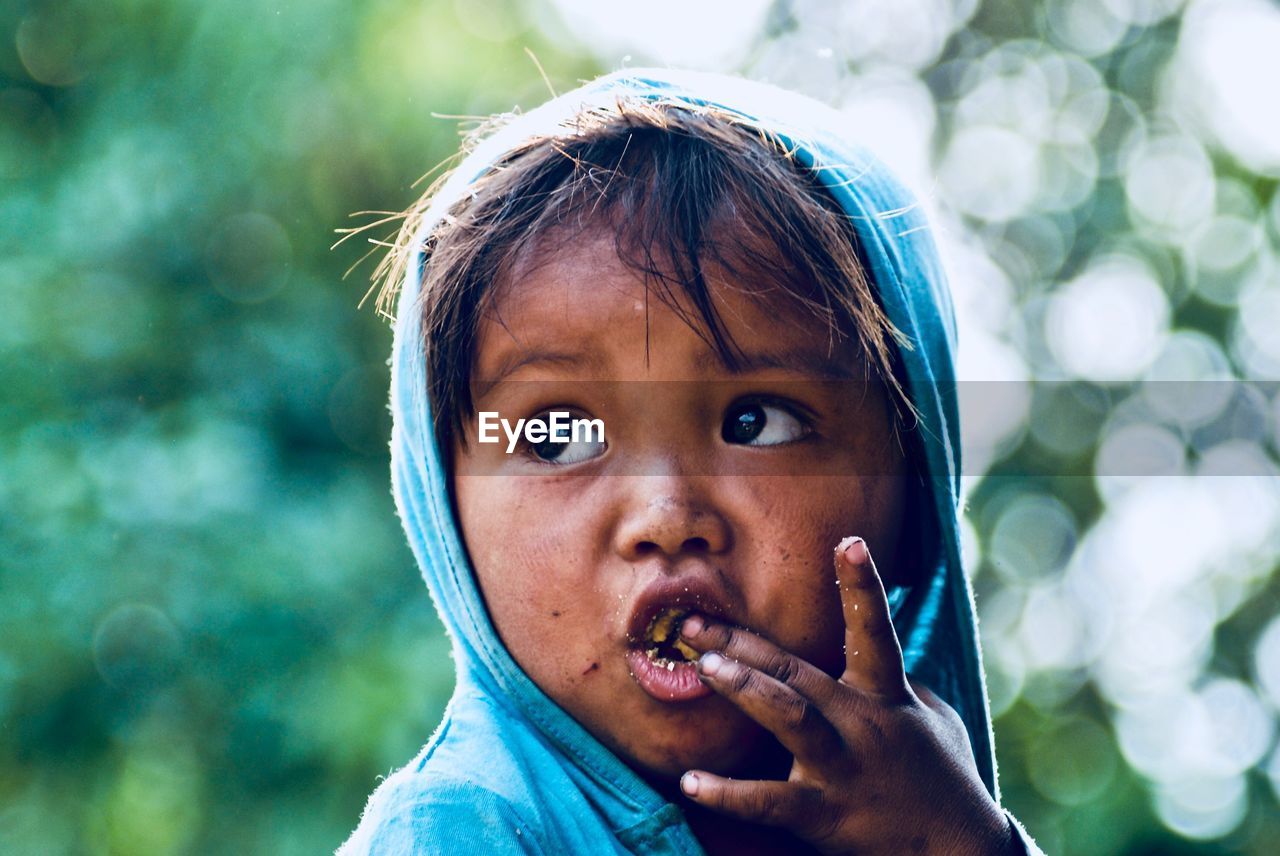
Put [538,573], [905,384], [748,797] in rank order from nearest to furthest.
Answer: [748,797] < [538,573] < [905,384]

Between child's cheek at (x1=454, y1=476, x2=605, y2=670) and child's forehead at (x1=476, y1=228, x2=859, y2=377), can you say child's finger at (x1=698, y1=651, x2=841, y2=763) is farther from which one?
child's forehead at (x1=476, y1=228, x2=859, y2=377)

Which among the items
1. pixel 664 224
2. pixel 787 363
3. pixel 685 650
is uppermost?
pixel 664 224

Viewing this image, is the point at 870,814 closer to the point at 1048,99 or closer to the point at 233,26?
the point at 233,26

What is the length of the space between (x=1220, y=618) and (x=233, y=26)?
3.72 m

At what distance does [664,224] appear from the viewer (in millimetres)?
1112

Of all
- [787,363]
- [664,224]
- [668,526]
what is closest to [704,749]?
[668,526]

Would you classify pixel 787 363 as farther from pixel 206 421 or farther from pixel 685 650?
pixel 206 421

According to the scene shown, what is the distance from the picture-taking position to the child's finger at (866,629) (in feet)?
3.39

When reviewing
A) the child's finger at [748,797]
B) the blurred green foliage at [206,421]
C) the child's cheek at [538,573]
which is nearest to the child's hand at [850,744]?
the child's finger at [748,797]

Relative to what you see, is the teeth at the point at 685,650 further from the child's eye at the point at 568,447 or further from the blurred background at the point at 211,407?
the blurred background at the point at 211,407

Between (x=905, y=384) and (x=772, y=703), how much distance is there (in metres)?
0.39

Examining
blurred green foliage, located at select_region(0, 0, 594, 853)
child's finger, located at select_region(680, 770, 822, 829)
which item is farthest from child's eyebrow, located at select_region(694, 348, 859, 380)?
blurred green foliage, located at select_region(0, 0, 594, 853)

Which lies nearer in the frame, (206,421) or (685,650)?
(685,650)

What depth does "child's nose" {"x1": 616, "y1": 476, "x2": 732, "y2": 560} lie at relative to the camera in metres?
1.02
